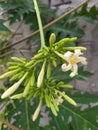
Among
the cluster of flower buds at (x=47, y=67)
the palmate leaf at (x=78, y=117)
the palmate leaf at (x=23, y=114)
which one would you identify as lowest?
the palmate leaf at (x=78, y=117)

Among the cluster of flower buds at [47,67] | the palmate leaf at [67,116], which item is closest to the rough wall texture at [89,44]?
the palmate leaf at [67,116]

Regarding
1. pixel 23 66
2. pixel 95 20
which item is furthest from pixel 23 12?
pixel 23 66

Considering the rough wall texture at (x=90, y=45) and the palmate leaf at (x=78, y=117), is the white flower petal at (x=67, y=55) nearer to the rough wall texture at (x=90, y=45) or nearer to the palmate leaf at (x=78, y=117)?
the palmate leaf at (x=78, y=117)

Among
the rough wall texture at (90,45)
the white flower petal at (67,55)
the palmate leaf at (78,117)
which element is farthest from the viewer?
the rough wall texture at (90,45)

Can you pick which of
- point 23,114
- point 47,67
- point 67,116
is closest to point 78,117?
point 67,116

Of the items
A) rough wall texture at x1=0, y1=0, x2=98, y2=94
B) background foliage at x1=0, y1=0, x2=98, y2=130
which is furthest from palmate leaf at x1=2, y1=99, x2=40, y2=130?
rough wall texture at x1=0, y1=0, x2=98, y2=94

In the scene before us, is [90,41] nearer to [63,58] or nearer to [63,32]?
[63,32]

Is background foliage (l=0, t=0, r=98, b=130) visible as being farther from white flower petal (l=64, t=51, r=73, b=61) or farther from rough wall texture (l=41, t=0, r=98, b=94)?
white flower petal (l=64, t=51, r=73, b=61)

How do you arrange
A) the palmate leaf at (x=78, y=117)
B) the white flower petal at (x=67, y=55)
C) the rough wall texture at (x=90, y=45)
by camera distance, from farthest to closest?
the rough wall texture at (x=90, y=45), the palmate leaf at (x=78, y=117), the white flower petal at (x=67, y=55)

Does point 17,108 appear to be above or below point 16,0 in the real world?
below
